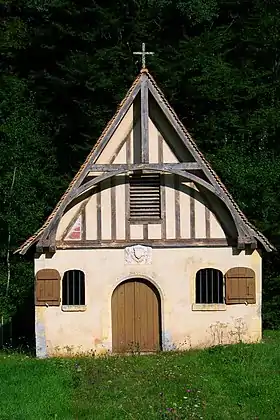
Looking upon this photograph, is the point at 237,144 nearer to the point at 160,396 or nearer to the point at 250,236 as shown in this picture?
the point at 250,236

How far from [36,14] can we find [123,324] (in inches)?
687

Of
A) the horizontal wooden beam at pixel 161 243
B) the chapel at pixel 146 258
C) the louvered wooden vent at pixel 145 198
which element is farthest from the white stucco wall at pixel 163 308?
the louvered wooden vent at pixel 145 198

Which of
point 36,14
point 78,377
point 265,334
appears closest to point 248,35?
point 36,14

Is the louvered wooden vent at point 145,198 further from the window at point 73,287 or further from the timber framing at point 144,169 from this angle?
the window at point 73,287

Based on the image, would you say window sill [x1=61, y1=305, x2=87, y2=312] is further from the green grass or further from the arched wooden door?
the green grass

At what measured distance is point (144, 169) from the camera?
53.3 ft

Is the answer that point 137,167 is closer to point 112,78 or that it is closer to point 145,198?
point 145,198

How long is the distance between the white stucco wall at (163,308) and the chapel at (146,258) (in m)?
0.02

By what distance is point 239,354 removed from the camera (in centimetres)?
1493

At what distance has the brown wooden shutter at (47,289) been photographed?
54.6 ft

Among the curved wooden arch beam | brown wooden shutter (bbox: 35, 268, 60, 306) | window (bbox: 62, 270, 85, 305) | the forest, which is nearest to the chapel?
brown wooden shutter (bbox: 35, 268, 60, 306)

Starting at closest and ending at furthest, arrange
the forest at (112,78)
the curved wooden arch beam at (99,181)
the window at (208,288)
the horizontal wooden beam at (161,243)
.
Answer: the curved wooden arch beam at (99,181) < the horizontal wooden beam at (161,243) < the window at (208,288) < the forest at (112,78)

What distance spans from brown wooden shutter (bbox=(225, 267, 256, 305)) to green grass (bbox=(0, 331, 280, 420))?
1.20m

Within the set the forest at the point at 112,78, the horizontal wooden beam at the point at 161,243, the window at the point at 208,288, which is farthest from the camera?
the forest at the point at 112,78
